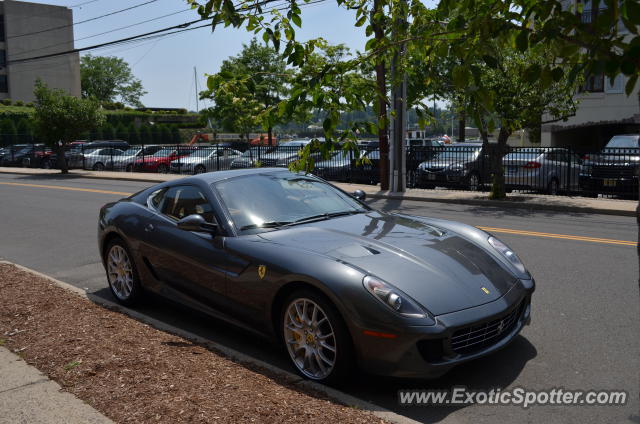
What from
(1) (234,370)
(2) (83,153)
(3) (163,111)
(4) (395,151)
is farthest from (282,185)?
(3) (163,111)

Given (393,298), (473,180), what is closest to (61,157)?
(473,180)

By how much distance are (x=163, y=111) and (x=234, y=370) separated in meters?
88.5

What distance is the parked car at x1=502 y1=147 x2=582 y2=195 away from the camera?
1797cm

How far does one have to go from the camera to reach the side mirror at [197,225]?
5.08 metres

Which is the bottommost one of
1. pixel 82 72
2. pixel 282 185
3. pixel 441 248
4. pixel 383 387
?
pixel 383 387

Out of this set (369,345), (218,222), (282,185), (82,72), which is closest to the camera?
(369,345)

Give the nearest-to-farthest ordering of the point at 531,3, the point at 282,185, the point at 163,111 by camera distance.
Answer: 1. the point at 531,3
2. the point at 282,185
3. the point at 163,111

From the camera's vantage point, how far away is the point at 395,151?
2023 centimetres

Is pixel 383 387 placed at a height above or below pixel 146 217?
below

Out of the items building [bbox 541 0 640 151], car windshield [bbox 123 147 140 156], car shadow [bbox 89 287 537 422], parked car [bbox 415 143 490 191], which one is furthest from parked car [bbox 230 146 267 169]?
car shadow [bbox 89 287 537 422]

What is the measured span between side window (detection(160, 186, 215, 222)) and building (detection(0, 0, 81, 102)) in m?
79.1

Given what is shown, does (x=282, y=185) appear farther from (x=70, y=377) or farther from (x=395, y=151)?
(x=395, y=151)

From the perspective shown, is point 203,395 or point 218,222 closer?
point 203,395

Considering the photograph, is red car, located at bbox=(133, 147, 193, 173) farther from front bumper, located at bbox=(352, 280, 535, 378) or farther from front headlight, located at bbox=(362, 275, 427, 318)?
front bumper, located at bbox=(352, 280, 535, 378)
